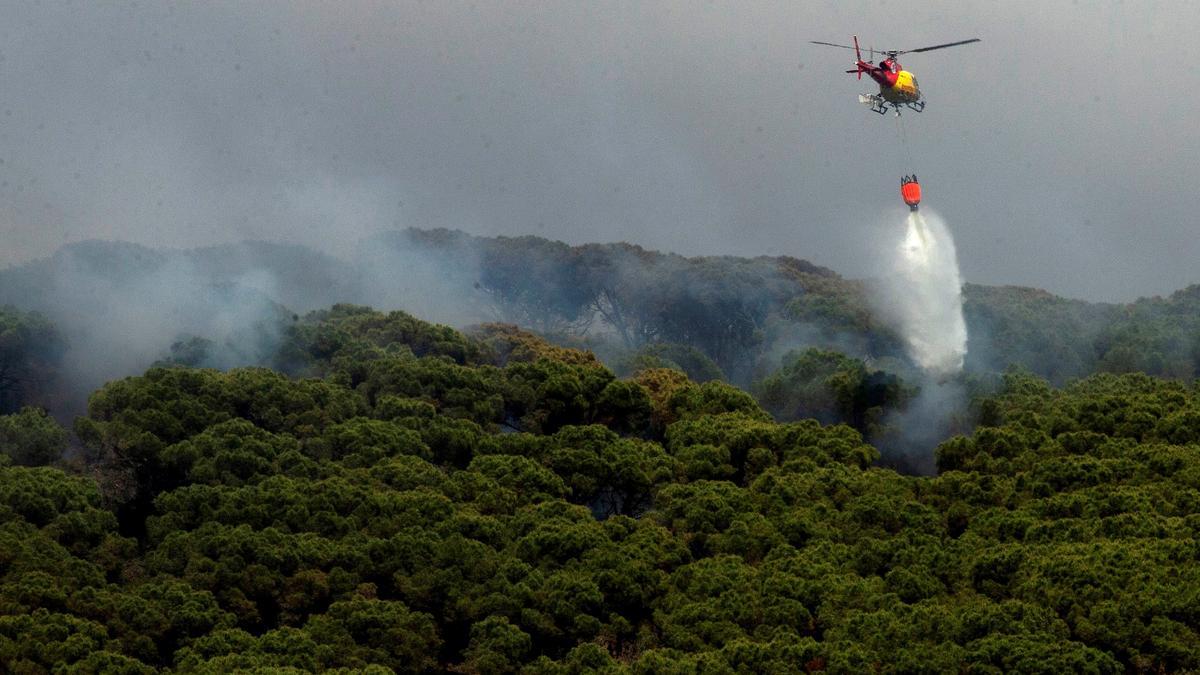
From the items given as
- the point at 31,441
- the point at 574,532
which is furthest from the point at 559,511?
the point at 31,441

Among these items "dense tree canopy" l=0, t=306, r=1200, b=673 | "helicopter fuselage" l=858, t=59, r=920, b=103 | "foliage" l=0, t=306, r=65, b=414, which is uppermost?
"helicopter fuselage" l=858, t=59, r=920, b=103

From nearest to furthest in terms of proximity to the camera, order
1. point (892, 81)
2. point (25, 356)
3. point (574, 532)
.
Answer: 1. point (574, 532)
2. point (892, 81)
3. point (25, 356)

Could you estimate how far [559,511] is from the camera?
2338 inches

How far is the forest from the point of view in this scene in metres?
50.3

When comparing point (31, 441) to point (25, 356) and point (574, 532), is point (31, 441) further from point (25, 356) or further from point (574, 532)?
point (25, 356)

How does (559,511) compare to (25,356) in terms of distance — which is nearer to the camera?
(559,511)

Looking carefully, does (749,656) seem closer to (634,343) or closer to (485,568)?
(485,568)

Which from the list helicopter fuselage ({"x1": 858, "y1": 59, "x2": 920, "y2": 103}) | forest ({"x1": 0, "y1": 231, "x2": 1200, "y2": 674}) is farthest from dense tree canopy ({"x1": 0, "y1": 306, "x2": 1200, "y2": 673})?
helicopter fuselage ({"x1": 858, "y1": 59, "x2": 920, "y2": 103})

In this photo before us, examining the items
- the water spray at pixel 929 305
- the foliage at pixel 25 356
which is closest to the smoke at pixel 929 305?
the water spray at pixel 929 305

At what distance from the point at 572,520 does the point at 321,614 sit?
31.1ft

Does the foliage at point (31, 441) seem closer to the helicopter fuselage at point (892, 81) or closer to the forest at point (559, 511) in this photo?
the forest at point (559, 511)

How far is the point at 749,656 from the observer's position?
49344 mm

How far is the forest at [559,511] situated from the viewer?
50281 mm

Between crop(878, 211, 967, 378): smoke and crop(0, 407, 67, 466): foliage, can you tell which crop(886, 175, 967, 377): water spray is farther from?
crop(0, 407, 67, 466): foliage
